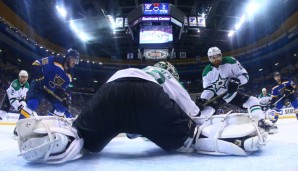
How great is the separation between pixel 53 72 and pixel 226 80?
2.41 meters

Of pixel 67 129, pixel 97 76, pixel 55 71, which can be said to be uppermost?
pixel 97 76

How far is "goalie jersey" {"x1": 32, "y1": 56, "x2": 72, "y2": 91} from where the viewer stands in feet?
10.3

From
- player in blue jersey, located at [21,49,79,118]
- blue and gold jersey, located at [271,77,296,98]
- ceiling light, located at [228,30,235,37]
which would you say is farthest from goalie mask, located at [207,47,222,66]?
ceiling light, located at [228,30,235,37]

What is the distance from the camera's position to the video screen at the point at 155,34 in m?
10.2

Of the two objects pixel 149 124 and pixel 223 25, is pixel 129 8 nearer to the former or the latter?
pixel 223 25

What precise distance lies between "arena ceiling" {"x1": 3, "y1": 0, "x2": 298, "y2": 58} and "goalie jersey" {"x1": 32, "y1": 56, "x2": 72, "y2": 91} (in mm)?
8719

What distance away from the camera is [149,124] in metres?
1.27

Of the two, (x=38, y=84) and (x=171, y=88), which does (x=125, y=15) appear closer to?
(x=38, y=84)

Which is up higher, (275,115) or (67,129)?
(67,129)

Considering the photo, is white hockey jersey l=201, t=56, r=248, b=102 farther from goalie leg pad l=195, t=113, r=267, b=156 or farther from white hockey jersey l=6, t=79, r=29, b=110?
white hockey jersey l=6, t=79, r=29, b=110

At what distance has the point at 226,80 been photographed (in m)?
2.96

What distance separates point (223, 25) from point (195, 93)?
674 centimetres

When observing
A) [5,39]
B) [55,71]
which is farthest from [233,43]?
[55,71]

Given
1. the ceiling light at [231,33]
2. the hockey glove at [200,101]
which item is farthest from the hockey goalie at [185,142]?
the ceiling light at [231,33]
